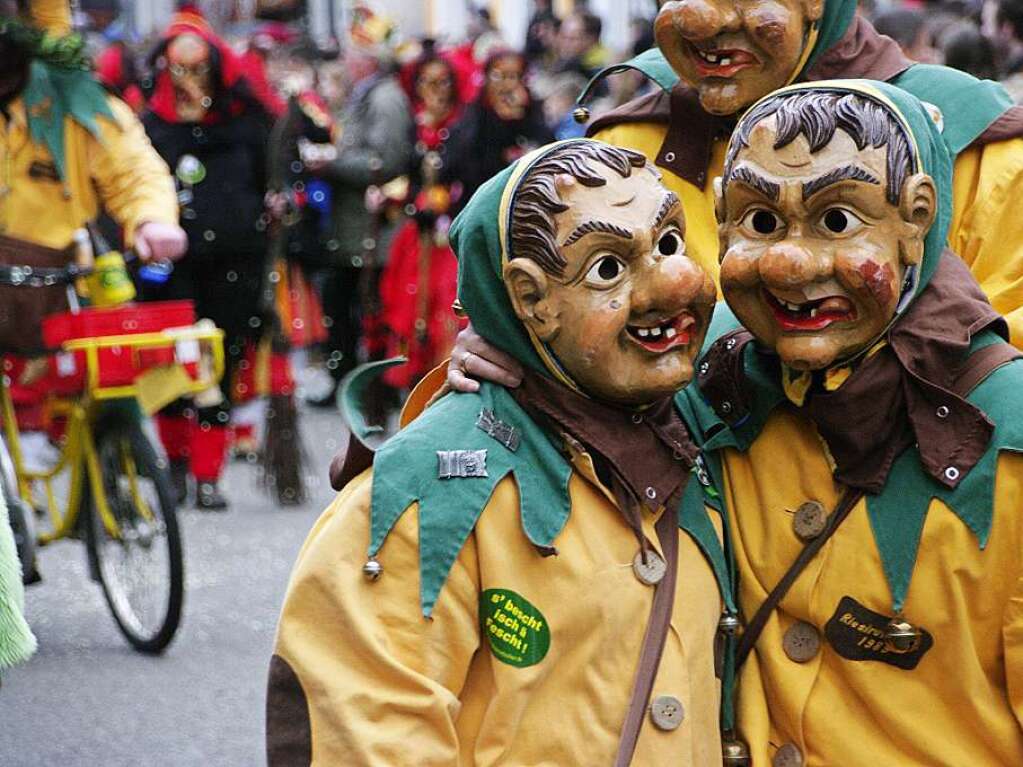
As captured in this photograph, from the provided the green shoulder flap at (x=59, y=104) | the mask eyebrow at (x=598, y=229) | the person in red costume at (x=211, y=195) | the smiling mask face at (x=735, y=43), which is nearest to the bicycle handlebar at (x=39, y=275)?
the green shoulder flap at (x=59, y=104)

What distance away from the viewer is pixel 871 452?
2652mm

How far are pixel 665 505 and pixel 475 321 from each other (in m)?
0.38

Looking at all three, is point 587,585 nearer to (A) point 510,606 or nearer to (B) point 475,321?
(A) point 510,606

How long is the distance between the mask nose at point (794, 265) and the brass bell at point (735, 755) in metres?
0.68

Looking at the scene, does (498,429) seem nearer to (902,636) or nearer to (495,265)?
(495,265)

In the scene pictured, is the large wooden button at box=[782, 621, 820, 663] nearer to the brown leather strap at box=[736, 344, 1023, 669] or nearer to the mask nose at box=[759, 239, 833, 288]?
the brown leather strap at box=[736, 344, 1023, 669]

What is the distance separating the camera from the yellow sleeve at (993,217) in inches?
128

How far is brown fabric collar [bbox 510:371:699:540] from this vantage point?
8.71 feet

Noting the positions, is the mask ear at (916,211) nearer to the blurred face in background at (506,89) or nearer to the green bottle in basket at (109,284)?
the green bottle in basket at (109,284)

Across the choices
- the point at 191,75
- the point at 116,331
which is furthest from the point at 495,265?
the point at 191,75

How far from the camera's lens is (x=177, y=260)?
8477 millimetres

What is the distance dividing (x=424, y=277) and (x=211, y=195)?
172 cm

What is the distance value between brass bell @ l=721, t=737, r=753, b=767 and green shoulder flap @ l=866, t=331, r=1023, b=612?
0.32 m

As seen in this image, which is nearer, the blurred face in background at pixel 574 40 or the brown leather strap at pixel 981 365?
the brown leather strap at pixel 981 365
